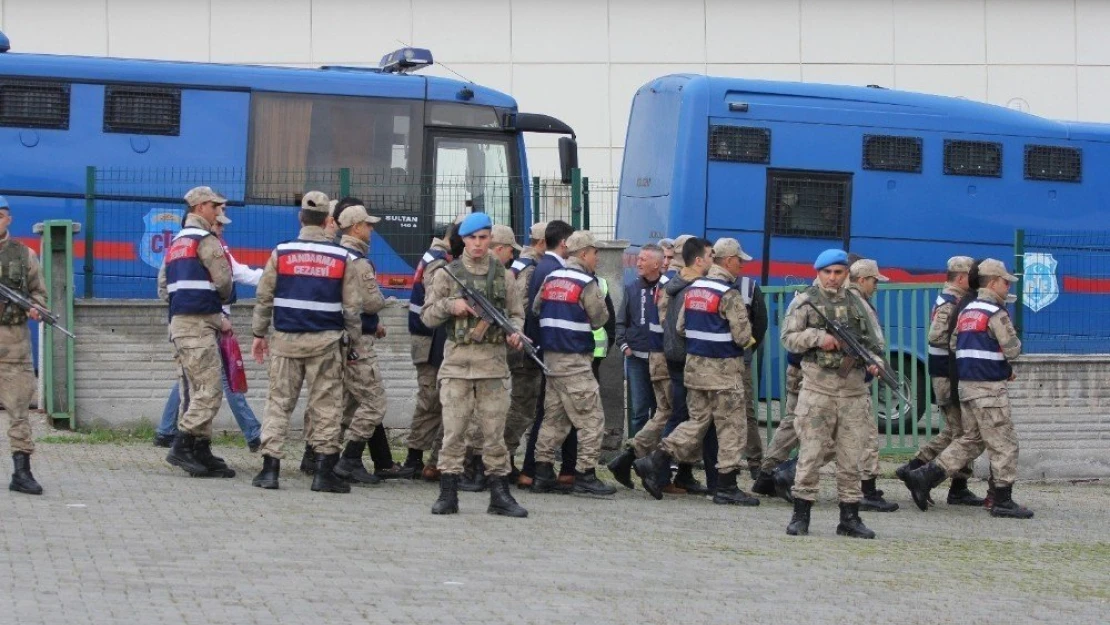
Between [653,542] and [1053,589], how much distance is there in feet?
7.40

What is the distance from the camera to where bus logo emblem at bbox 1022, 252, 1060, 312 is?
50.0 feet

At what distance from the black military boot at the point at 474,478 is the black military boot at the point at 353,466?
2.10ft

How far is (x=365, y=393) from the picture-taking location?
39.8 ft

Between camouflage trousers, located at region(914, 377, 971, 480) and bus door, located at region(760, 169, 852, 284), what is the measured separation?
4.27 meters

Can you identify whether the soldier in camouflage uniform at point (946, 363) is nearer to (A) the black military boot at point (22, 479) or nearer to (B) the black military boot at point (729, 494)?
(B) the black military boot at point (729, 494)

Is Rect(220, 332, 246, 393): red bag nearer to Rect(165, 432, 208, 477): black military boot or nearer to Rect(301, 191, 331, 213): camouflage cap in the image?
Rect(165, 432, 208, 477): black military boot

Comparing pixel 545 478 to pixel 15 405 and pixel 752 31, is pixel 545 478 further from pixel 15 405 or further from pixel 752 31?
pixel 752 31

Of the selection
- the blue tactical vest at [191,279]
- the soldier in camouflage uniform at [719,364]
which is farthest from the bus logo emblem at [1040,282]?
the blue tactical vest at [191,279]

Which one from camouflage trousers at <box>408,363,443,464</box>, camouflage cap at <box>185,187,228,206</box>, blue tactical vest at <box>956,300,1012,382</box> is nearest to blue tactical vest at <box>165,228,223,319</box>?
camouflage cap at <box>185,187,228,206</box>

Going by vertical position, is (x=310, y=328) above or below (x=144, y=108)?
below

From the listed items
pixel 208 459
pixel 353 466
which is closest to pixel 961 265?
pixel 353 466

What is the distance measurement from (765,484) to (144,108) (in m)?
8.48

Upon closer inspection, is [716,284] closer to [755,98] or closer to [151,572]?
[151,572]

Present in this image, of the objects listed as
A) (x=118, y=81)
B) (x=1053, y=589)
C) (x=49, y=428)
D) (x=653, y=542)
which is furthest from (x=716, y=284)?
(x=118, y=81)
